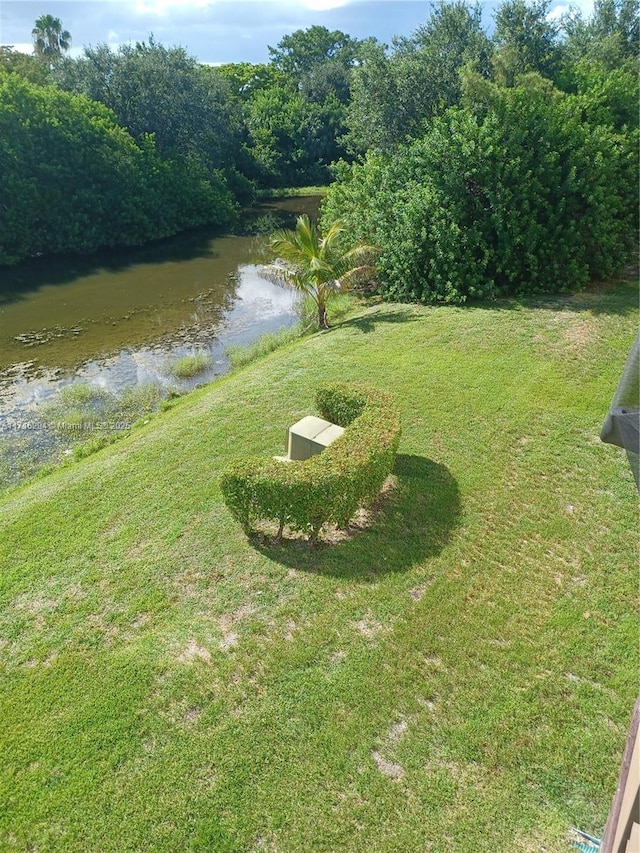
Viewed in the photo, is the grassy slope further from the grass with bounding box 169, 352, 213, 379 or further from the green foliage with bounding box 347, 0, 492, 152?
the green foliage with bounding box 347, 0, 492, 152

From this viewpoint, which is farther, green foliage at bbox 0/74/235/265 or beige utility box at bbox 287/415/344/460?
green foliage at bbox 0/74/235/265

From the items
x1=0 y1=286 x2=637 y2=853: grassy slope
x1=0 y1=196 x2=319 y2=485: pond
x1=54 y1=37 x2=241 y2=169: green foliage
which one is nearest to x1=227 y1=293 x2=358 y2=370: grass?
x1=0 y1=196 x2=319 y2=485: pond

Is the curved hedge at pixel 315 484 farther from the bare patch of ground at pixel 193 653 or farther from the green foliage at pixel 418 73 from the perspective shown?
the green foliage at pixel 418 73

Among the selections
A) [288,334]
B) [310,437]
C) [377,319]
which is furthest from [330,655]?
[288,334]

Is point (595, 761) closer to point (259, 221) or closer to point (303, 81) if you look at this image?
point (259, 221)

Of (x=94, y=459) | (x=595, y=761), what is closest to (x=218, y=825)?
(x=595, y=761)
